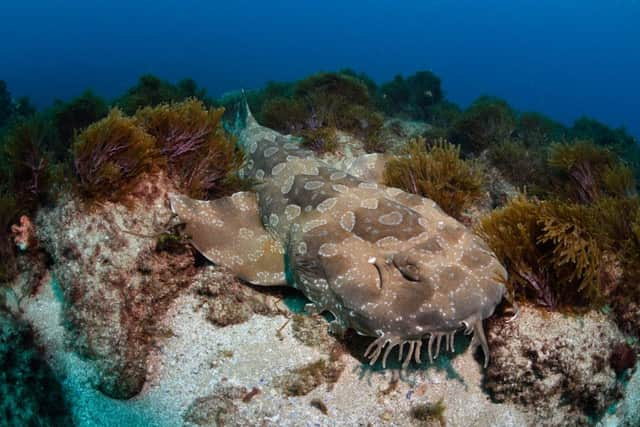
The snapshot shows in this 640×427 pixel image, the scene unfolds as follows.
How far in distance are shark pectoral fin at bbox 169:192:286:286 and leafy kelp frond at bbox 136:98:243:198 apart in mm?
479

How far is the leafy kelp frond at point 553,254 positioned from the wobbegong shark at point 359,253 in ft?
1.01

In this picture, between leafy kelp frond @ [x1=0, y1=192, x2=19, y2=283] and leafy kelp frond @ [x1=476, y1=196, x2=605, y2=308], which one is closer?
leafy kelp frond @ [x1=476, y1=196, x2=605, y2=308]

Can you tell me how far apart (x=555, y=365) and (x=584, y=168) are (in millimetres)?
4457

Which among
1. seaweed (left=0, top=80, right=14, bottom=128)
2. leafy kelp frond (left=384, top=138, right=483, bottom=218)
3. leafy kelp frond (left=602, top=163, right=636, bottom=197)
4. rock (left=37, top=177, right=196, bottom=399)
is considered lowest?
seaweed (left=0, top=80, right=14, bottom=128)

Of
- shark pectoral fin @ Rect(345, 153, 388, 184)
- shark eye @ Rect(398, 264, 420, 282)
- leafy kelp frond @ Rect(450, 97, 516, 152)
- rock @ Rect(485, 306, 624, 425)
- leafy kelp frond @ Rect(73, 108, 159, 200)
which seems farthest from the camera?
leafy kelp frond @ Rect(450, 97, 516, 152)

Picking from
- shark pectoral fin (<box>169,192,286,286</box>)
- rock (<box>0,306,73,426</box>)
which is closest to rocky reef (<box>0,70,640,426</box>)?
rock (<box>0,306,73,426</box>)

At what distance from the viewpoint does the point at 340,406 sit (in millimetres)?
4746

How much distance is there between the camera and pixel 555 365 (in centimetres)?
453

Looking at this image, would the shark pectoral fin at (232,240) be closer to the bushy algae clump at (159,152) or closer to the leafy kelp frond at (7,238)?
the bushy algae clump at (159,152)

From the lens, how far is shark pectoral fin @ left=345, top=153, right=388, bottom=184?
27.3 feet

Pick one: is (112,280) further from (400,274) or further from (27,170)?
(400,274)

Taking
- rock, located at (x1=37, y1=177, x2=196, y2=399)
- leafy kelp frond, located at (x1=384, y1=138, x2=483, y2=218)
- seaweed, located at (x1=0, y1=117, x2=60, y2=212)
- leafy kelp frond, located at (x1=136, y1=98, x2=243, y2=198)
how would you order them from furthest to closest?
leafy kelp frond, located at (x1=384, y1=138, x2=483, y2=218) → leafy kelp frond, located at (x1=136, y1=98, x2=243, y2=198) → seaweed, located at (x1=0, y1=117, x2=60, y2=212) → rock, located at (x1=37, y1=177, x2=196, y2=399)

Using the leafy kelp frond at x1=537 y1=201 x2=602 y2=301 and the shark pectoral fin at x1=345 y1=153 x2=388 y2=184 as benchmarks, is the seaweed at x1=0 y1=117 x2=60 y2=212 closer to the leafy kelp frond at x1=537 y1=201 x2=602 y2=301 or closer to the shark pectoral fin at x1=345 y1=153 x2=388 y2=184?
the shark pectoral fin at x1=345 y1=153 x2=388 y2=184

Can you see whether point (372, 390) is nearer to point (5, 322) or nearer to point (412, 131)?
point (5, 322)
